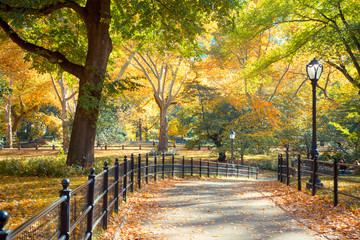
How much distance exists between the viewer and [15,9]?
11.7 m

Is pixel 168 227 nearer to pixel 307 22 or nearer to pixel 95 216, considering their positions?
pixel 95 216

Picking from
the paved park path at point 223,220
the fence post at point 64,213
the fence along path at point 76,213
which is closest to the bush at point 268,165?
the paved park path at point 223,220

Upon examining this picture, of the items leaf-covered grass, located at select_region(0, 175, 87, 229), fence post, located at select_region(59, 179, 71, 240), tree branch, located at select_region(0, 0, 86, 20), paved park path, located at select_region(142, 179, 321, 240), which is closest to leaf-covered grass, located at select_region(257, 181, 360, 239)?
A: paved park path, located at select_region(142, 179, 321, 240)

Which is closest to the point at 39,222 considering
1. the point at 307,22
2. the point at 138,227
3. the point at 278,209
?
the point at 138,227

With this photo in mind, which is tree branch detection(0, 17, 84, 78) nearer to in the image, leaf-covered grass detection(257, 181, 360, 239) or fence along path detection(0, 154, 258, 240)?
fence along path detection(0, 154, 258, 240)

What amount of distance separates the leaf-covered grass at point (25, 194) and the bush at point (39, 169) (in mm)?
541

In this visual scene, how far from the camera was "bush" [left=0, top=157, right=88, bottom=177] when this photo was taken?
13.7 metres

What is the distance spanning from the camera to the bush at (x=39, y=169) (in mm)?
13680

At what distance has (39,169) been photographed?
1394 cm

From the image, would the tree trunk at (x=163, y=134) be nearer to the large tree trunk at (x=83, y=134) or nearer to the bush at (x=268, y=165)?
the bush at (x=268, y=165)

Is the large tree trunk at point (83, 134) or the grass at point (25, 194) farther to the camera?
the large tree trunk at point (83, 134)

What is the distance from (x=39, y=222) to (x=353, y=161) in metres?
24.2

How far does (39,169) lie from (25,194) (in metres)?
4.48

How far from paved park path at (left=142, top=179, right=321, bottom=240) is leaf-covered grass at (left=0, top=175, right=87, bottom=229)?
8.49ft
